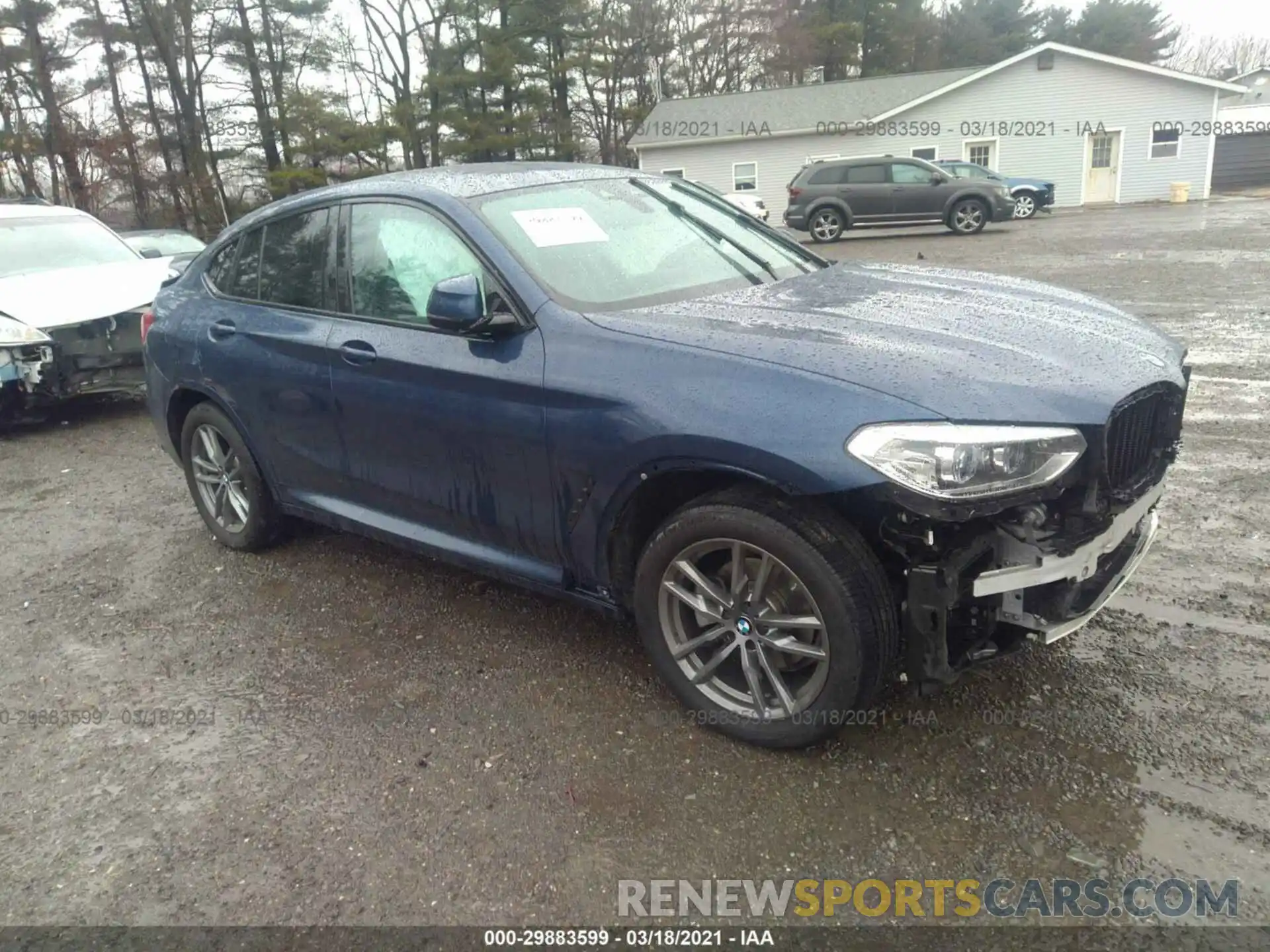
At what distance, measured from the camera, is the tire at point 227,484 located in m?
4.37

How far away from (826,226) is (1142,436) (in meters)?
20.4

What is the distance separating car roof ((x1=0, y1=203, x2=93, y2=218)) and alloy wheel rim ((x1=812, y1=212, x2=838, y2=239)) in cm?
1649

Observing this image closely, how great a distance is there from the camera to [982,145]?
3008cm

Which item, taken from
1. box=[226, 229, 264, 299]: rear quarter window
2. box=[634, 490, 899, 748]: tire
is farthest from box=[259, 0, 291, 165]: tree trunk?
box=[634, 490, 899, 748]: tire

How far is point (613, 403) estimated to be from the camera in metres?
2.77

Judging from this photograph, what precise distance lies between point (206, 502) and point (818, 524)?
3.55 metres

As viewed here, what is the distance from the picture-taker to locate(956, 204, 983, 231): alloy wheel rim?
20.6m

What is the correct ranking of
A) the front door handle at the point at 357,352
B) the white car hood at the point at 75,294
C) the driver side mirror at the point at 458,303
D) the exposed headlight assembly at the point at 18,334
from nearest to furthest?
the driver side mirror at the point at 458,303 → the front door handle at the point at 357,352 → the exposed headlight assembly at the point at 18,334 → the white car hood at the point at 75,294

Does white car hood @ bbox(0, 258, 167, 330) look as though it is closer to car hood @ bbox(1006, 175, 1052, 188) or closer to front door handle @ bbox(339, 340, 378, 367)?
front door handle @ bbox(339, 340, 378, 367)

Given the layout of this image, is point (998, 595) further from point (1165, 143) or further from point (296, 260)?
point (1165, 143)

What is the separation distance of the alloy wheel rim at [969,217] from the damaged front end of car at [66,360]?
1823cm

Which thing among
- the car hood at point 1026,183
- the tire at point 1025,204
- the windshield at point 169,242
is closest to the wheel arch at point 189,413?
the windshield at point 169,242

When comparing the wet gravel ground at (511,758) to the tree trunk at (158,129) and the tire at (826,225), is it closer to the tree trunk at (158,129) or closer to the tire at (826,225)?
the tire at (826,225)

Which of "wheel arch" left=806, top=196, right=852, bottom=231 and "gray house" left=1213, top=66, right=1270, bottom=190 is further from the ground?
"gray house" left=1213, top=66, right=1270, bottom=190
